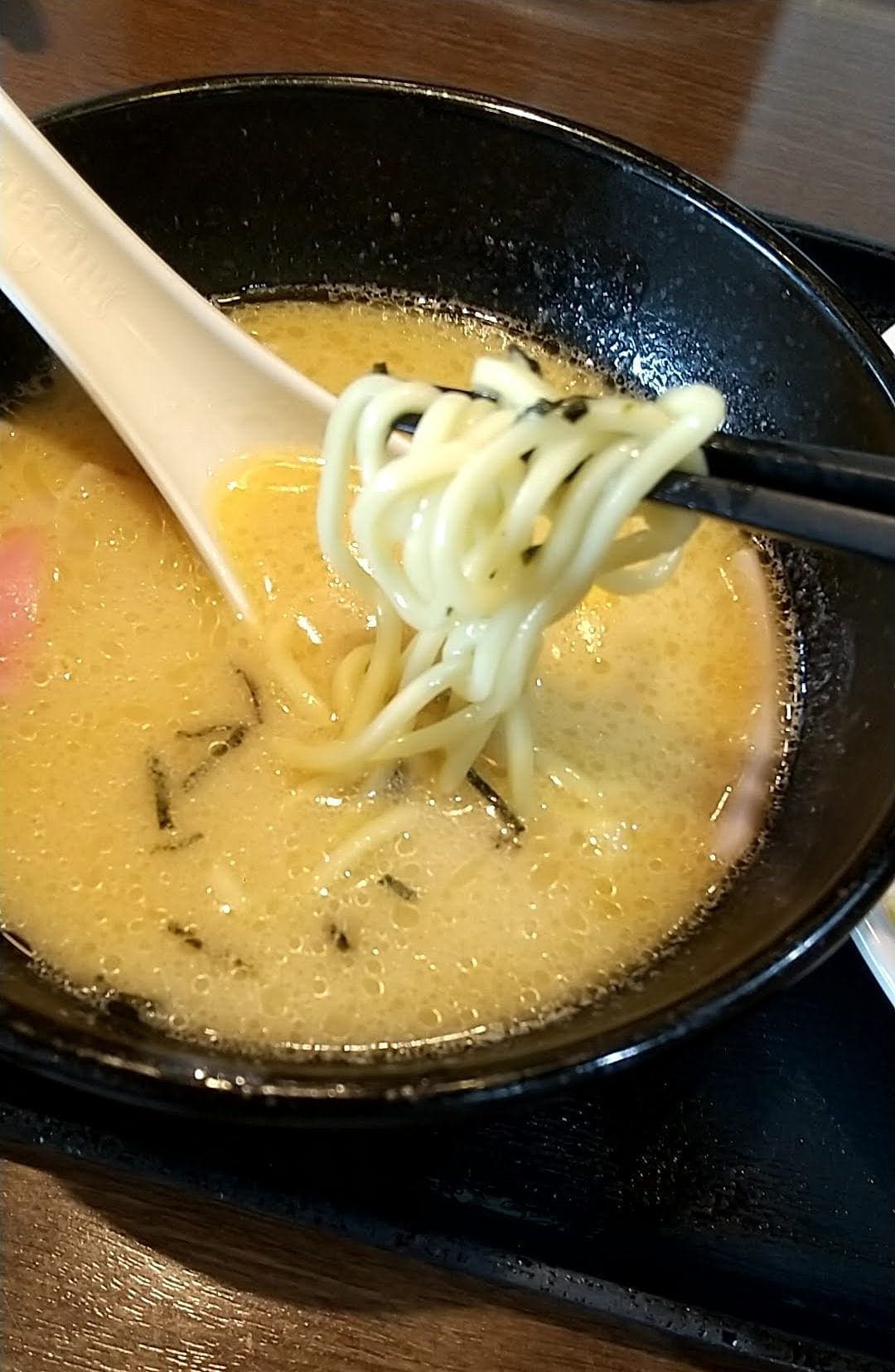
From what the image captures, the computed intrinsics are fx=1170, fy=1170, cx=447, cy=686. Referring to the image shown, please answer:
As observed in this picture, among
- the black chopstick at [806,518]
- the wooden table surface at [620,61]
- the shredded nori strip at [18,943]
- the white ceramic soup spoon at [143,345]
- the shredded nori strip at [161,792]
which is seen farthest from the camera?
the wooden table surface at [620,61]

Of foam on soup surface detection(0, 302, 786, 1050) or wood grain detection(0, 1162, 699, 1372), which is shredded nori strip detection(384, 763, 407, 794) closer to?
foam on soup surface detection(0, 302, 786, 1050)

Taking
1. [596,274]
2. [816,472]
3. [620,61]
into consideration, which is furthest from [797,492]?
[620,61]

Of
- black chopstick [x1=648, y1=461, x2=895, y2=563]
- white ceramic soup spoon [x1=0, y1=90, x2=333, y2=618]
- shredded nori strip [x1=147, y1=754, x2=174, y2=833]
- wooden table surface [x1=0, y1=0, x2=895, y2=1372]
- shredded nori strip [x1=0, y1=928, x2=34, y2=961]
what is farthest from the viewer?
wooden table surface [x1=0, y1=0, x2=895, y2=1372]

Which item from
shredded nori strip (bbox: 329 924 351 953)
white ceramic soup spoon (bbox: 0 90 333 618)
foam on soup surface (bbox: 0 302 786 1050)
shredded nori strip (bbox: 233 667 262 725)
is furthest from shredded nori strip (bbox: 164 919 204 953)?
white ceramic soup spoon (bbox: 0 90 333 618)

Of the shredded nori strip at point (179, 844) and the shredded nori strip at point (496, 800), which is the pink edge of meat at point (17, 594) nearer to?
the shredded nori strip at point (179, 844)

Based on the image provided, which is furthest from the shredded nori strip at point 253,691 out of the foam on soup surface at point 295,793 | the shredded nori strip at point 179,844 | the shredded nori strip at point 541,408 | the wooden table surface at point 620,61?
the wooden table surface at point 620,61

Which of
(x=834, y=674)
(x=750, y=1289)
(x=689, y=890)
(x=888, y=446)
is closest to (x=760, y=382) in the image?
(x=888, y=446)
